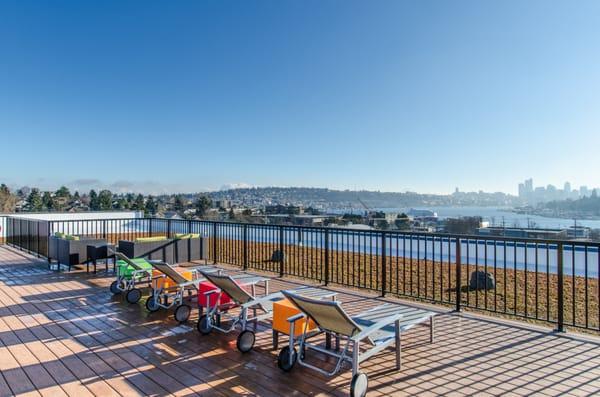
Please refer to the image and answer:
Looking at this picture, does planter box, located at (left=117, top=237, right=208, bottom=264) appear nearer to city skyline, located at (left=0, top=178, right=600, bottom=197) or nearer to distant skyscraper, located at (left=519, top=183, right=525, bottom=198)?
city skyline, located at (left=0, top=178, right=600, bottom=197)

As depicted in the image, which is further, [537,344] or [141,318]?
[141,318]

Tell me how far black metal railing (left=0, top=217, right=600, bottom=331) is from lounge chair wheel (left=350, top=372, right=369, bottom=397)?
7.36 ft

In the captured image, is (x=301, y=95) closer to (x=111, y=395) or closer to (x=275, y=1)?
(x=275, y=1)

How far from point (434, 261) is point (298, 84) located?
41.5ft

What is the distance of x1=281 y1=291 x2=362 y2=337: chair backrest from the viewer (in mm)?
2555

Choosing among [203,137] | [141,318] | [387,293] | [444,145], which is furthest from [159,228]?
[444,145]

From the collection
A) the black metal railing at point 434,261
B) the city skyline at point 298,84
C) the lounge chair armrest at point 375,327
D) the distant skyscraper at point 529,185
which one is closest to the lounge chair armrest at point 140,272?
the black metal railing at point 434,261

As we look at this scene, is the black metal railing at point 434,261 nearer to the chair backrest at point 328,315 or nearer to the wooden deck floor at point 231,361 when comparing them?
the wooden deck floor at point 231,361

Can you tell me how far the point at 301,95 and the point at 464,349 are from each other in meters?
14.8

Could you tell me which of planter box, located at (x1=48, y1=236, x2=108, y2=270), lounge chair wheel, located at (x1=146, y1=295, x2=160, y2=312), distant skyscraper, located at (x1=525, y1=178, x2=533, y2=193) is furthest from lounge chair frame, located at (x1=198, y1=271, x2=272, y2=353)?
distant skyscraper, located at (x1=525, y1=178, x2=533, y2=193)

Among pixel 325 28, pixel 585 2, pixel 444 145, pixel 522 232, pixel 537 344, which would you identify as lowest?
pixel 537 344

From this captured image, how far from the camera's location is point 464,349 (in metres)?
3.46

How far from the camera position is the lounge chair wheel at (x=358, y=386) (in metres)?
2.44

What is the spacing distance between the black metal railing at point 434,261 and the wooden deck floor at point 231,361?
2.20 feet
